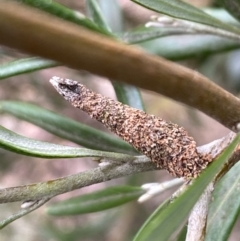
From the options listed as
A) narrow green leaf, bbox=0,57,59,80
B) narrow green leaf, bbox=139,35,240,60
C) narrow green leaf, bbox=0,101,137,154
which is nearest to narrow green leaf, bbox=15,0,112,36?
narrow green leaf, bbox=0,57,59,80

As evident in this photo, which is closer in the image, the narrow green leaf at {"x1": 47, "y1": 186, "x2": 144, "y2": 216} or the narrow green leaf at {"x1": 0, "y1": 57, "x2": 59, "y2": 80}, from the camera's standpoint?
the narrow green leaf at {"x1": 0, "y1": 57, "x2": 59, "y2": 80}

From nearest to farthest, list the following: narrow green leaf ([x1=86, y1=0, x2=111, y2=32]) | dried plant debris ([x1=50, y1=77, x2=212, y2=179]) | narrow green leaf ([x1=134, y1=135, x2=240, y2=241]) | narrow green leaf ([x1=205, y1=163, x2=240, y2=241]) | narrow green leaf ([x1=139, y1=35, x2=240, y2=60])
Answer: narrow green leaf ([x1=134, y1=135, x2=240, y2=241]) → dried plant debris ([x1=50, y1=77, x2=212, y2=179]) → narrow green leaf ([x1=205, y1=163, x2=240, y2=241]) → narrow green leaf ([x1=86, y1=0, x2=111, y2=32]) → narrow green leaf ([x1=139, y1=35, x2=240, y2=60])

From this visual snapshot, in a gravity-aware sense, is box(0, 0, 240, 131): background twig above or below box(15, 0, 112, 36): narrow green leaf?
above

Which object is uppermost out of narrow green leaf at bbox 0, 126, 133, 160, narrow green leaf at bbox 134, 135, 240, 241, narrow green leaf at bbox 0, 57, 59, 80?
narrow green leaf at bbox 134, 135, 240, 241

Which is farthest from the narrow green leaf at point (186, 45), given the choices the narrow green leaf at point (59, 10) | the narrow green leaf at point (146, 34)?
the narrow green leaf at point (59, 10)

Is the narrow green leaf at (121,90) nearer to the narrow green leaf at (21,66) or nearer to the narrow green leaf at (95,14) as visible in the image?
the narrow green leaf at (95,14)

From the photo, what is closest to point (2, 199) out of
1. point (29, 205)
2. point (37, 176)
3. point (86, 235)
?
point (29, 205)

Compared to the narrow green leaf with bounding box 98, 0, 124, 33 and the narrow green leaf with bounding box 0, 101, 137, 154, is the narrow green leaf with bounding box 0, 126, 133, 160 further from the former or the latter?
the narrow green leaf with bounding box 98, 0, 124, 33
